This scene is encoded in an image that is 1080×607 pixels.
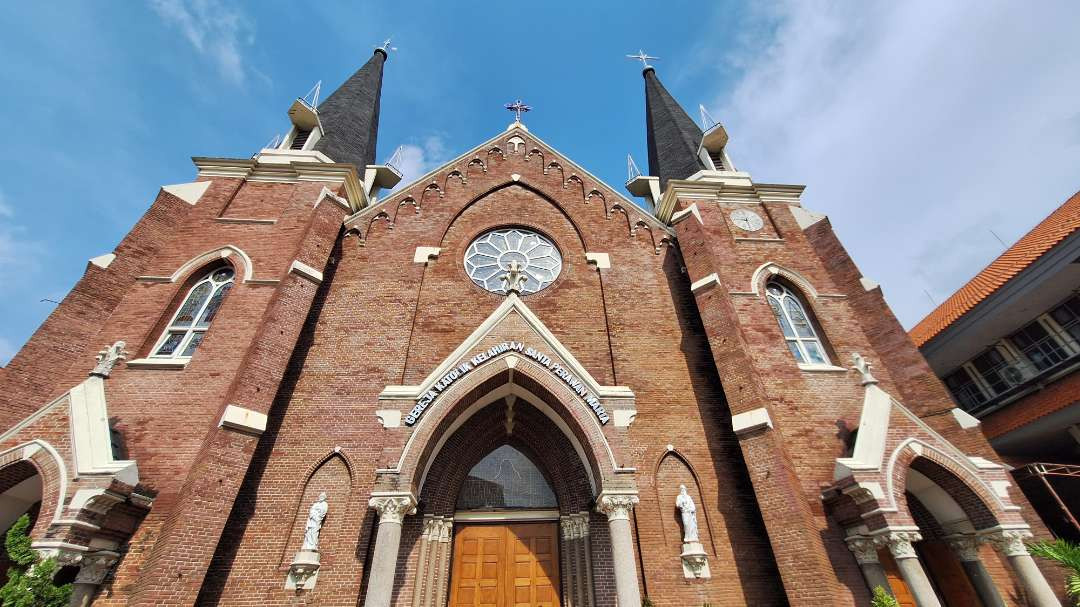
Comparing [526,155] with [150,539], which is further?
[526,155]

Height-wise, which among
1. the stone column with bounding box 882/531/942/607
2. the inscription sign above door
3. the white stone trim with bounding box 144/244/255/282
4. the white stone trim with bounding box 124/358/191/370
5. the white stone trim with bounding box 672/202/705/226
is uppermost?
the white stone trim with bounding box 672/202/705/226

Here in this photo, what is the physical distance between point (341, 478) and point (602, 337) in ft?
20.6

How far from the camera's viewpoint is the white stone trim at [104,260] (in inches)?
431

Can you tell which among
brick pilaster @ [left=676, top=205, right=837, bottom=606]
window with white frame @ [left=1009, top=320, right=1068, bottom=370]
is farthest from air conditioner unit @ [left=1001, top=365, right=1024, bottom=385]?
brick pilaster @ [left=676, top=205, right=837, bottom=606]

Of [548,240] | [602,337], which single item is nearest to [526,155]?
[548,240]

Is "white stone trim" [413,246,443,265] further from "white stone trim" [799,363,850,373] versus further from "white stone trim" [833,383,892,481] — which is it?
"white stone trim" [833,383,892,481]

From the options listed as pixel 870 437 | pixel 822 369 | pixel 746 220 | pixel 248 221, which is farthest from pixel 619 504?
pixel 248 221

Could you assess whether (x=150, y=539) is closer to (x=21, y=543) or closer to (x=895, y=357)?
(x=21, y=543)

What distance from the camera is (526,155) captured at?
1600 centimetres

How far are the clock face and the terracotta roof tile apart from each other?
6.44 meters

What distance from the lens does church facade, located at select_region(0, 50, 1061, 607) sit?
7926mm

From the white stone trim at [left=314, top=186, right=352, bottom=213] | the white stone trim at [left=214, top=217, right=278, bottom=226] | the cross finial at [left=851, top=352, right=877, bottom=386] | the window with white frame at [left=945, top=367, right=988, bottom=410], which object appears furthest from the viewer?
the window with white frame at [left=945, top=367, right=988, bottom=410]

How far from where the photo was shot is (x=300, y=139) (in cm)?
1748

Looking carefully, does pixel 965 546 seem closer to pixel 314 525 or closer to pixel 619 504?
pixel 619 504
